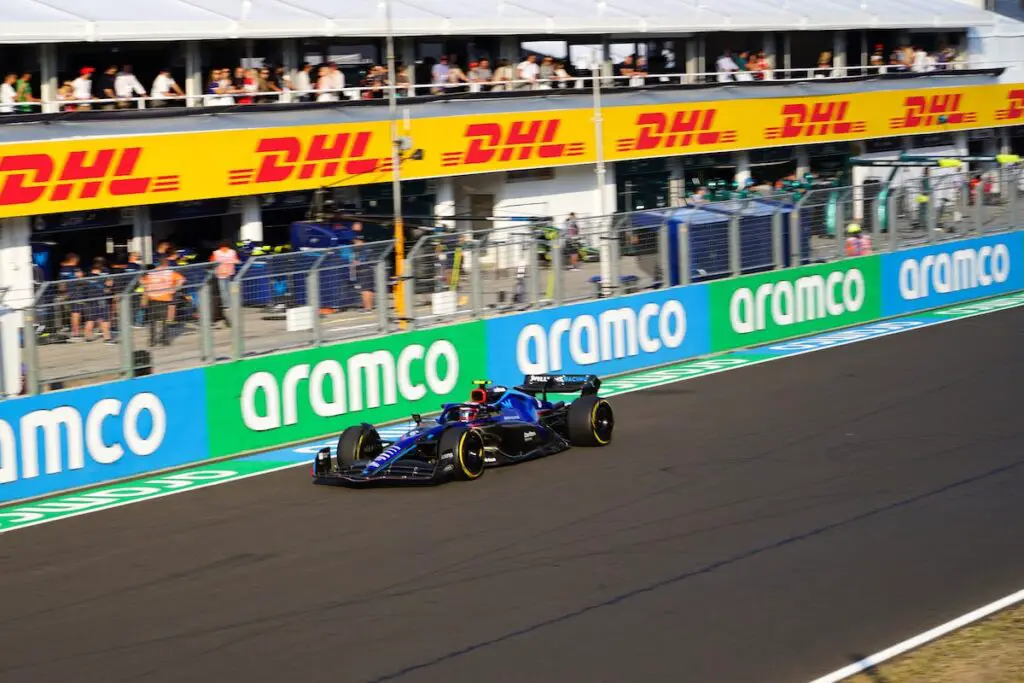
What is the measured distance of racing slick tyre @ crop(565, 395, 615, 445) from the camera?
562 inches

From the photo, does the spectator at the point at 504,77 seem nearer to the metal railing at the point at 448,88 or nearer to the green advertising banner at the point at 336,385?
the metal railing at the point at 448,88

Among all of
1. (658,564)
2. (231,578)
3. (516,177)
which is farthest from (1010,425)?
(516,177)

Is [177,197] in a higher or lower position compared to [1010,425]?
higher

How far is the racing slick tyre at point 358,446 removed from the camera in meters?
13.3

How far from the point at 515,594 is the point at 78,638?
2748mm

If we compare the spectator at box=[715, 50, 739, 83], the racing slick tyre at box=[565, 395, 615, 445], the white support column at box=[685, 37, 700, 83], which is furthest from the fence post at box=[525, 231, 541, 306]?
the white support column at box=[685, 37, 700, 83]

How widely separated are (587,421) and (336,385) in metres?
3.15

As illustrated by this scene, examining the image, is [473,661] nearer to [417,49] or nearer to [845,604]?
[845,604]

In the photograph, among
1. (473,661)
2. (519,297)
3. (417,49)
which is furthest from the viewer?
(417,49)

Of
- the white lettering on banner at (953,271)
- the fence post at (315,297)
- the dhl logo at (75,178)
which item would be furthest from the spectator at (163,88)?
the white lettering on banner at (953,271)

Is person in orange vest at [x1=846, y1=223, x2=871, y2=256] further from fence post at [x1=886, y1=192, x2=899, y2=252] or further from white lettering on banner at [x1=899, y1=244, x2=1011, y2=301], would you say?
white lettering on banner at [x1=899, y1=244, x2=1011, y2=301]

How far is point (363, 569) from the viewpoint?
410 inches

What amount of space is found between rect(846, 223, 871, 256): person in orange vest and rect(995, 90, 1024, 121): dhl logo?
2375 cm

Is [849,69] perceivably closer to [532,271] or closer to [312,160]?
[312,160]
